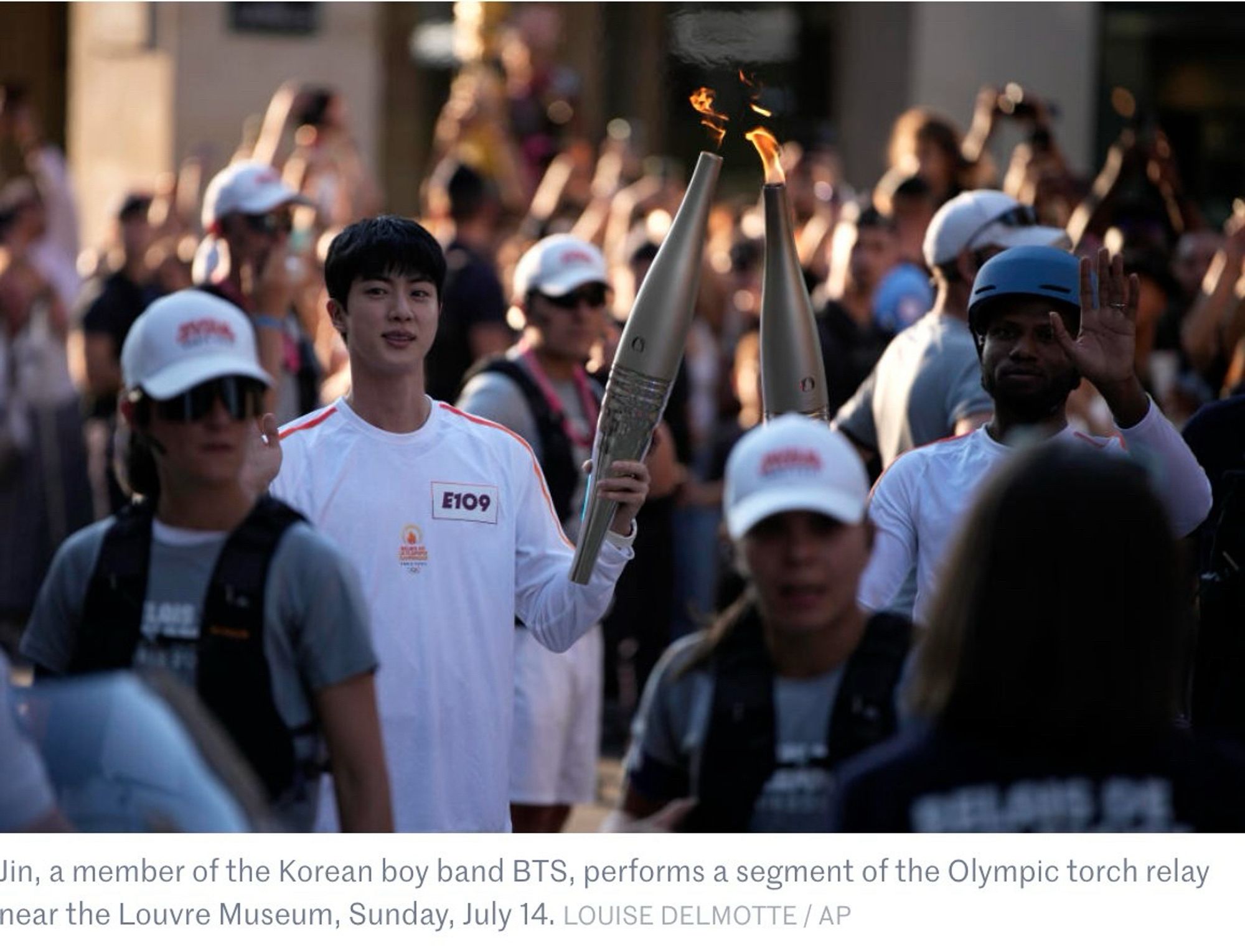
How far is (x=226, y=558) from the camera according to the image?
10.4 feet

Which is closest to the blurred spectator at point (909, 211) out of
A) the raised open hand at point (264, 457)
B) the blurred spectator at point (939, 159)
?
the blurred spectator at point (939, 159)

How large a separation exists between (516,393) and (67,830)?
8.38ft

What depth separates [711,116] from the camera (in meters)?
4.18

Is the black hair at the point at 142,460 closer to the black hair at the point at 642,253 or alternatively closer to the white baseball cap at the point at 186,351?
the white baseball cap at the point at 186,351

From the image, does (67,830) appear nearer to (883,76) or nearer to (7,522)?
(7,522)

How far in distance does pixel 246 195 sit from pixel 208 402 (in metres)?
2.65

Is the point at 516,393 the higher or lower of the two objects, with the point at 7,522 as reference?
higher

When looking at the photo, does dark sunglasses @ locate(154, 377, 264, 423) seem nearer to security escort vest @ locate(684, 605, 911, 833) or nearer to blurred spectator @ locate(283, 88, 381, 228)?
security escort vest @ locate(684, 605, 911, 833)

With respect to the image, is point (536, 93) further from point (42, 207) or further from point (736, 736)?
point (736, 736)

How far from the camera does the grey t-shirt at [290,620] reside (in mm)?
3145

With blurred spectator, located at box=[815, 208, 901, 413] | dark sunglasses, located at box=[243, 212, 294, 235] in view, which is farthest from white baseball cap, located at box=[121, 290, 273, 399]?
blurred spectator, located at box=[815, 208, 901, 413]

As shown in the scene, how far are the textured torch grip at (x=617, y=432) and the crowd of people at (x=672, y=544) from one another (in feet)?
0.12

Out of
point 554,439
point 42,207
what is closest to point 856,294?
point 554,439
